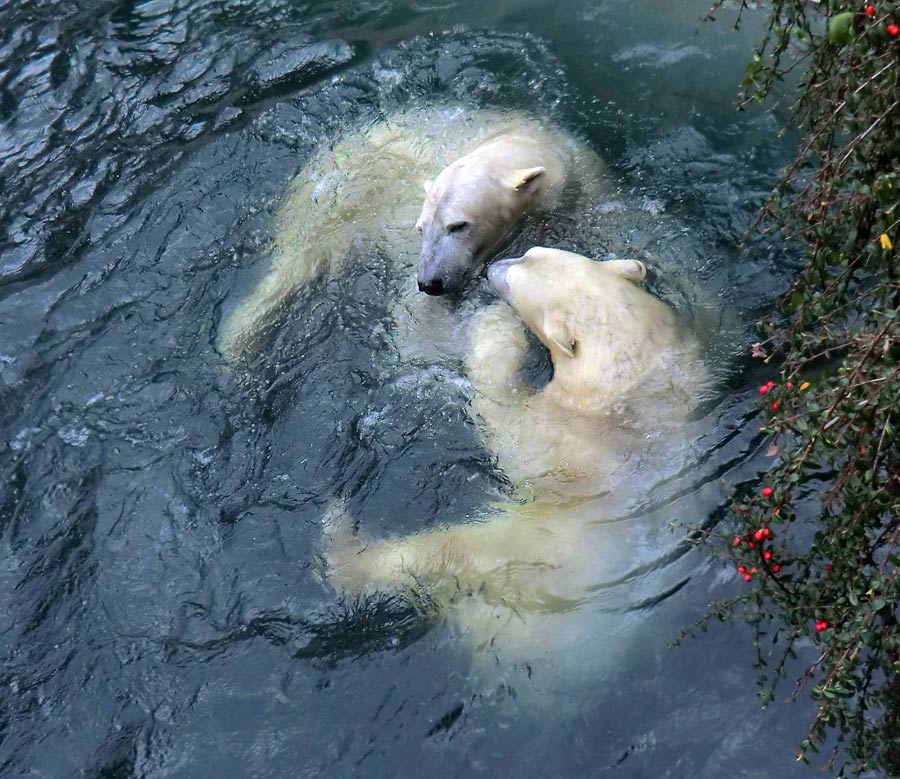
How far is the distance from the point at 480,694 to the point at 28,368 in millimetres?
3371

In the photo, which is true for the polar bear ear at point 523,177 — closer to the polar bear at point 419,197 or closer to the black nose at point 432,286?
the polar bear at point 419,197

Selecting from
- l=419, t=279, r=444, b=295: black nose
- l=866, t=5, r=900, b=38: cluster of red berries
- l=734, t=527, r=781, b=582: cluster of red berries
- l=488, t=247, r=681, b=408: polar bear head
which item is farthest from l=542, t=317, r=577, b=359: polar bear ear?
l=866, t=5, r=900, b=38: cluster of red berries

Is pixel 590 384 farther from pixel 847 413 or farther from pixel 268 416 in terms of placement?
pixel 847 413

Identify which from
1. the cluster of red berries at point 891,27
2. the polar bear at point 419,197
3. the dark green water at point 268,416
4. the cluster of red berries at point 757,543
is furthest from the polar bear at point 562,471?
the cluster of red berries at point 891,27

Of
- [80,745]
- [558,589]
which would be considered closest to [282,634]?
[80,745]

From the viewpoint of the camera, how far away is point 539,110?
24.1 ft

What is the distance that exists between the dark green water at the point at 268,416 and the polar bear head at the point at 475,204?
0.48m

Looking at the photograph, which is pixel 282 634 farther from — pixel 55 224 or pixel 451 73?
pixel 451 73

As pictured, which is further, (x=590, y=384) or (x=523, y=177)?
(x=523, y=177)

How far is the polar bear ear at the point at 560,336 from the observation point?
5211mm

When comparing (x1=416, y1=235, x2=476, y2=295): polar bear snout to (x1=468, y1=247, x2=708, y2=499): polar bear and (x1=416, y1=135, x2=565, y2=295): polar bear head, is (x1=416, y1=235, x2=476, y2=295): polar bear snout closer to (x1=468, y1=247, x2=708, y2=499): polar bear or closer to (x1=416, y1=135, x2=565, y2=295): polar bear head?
(x1=416, y1=135, x2=565, y2=295): polar bear head

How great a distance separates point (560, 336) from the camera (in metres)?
5.23

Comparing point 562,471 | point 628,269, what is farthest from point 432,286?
point 562,471

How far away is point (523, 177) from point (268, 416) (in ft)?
7.13
